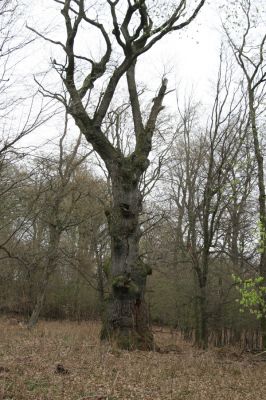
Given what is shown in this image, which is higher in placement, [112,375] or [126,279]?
[126,279]

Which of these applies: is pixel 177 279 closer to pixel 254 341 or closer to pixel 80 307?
pixel 254 341

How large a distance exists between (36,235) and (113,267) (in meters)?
10.6

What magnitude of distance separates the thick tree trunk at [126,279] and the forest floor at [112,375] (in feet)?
1.88

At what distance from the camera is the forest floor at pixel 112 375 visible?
457 centimetres

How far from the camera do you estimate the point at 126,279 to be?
28.0 ft

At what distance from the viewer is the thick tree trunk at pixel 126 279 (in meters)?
8.49

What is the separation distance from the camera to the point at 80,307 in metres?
24.0

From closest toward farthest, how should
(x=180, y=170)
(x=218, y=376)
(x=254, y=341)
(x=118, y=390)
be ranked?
(x=118, y=390), (x=218, y=376), (x=254, y=341), (x=180, y=170)

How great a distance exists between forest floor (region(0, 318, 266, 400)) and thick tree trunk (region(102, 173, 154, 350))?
573 millimetres

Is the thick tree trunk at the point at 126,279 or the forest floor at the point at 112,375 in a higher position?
the thick tree trunk at the point at 126,279

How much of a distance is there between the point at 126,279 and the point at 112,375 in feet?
10.1

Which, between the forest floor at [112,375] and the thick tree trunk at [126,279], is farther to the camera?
the thick tree trunk at [126,279]

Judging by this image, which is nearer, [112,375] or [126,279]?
[112,375]

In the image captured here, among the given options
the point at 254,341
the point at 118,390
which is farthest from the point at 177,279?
the point at 118,390
